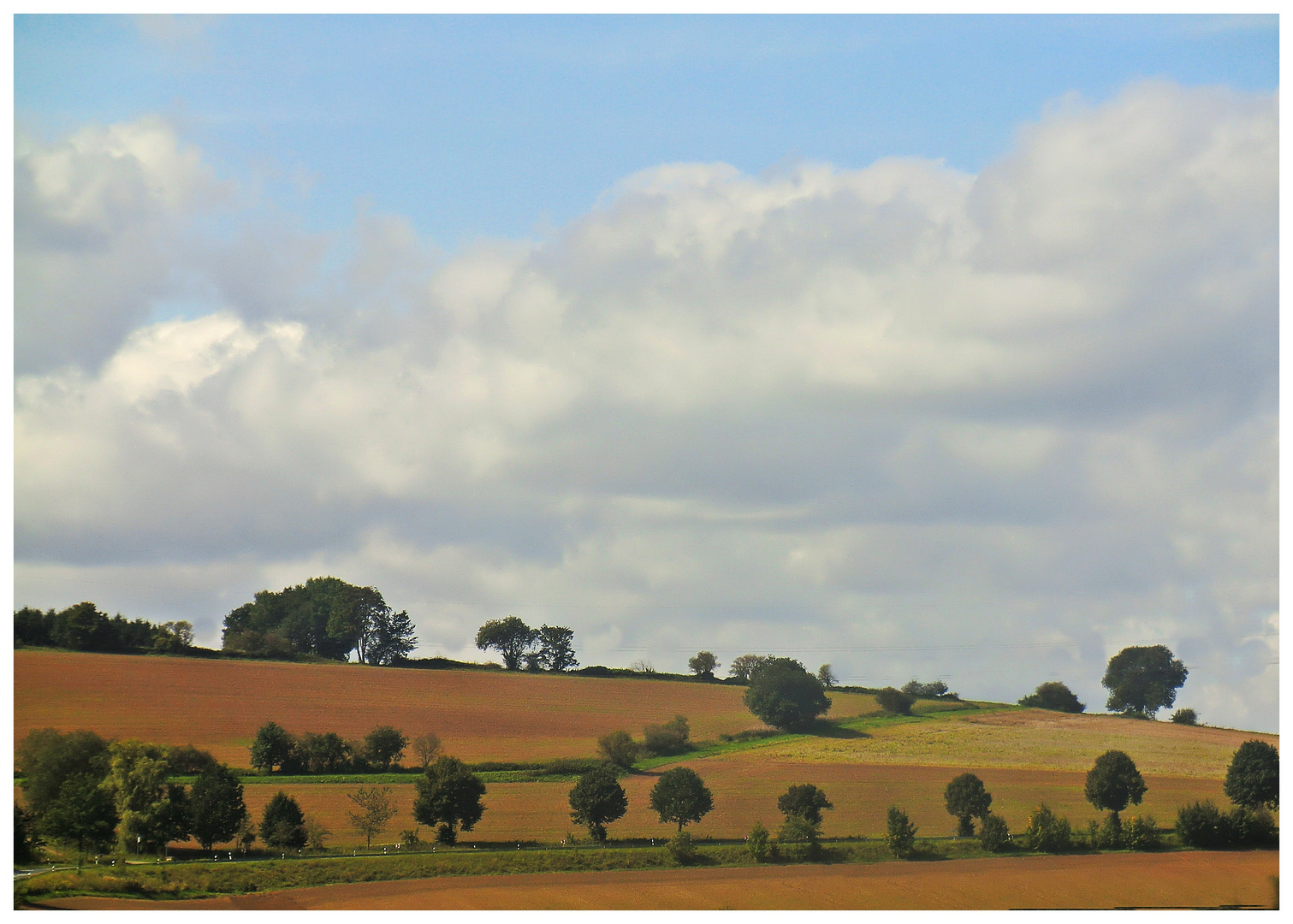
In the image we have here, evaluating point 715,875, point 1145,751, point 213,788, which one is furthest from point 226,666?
point 1145,751

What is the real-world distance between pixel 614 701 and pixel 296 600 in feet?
141

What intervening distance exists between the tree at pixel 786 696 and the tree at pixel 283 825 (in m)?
44.6

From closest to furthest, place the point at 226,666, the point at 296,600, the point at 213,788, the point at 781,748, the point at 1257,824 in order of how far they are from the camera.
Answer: the point at 213,788 → the point at 1257,824 → the point at 781,748 → the point at 226,666 → the point at 296,600

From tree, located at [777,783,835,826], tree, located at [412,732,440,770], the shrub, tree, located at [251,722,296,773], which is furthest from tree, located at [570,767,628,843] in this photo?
the shrub

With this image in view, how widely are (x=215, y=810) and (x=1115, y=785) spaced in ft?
179

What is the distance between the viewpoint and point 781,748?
92312 millimetres

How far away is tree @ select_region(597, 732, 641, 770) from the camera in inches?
3383

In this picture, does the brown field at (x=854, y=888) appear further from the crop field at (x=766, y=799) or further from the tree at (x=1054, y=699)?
the tree at (x=1054, y=699)

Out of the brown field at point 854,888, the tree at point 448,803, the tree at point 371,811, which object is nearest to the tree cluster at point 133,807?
the brown field at point 854,888

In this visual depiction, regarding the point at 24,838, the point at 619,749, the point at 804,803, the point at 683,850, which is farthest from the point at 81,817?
the point at 804,803

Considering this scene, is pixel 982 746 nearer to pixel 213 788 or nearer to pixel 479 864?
pixel 479 864

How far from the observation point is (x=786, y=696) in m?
99.5

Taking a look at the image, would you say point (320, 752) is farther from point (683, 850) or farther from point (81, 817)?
point (683, 850)

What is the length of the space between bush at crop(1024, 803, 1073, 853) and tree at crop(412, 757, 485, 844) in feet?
108
